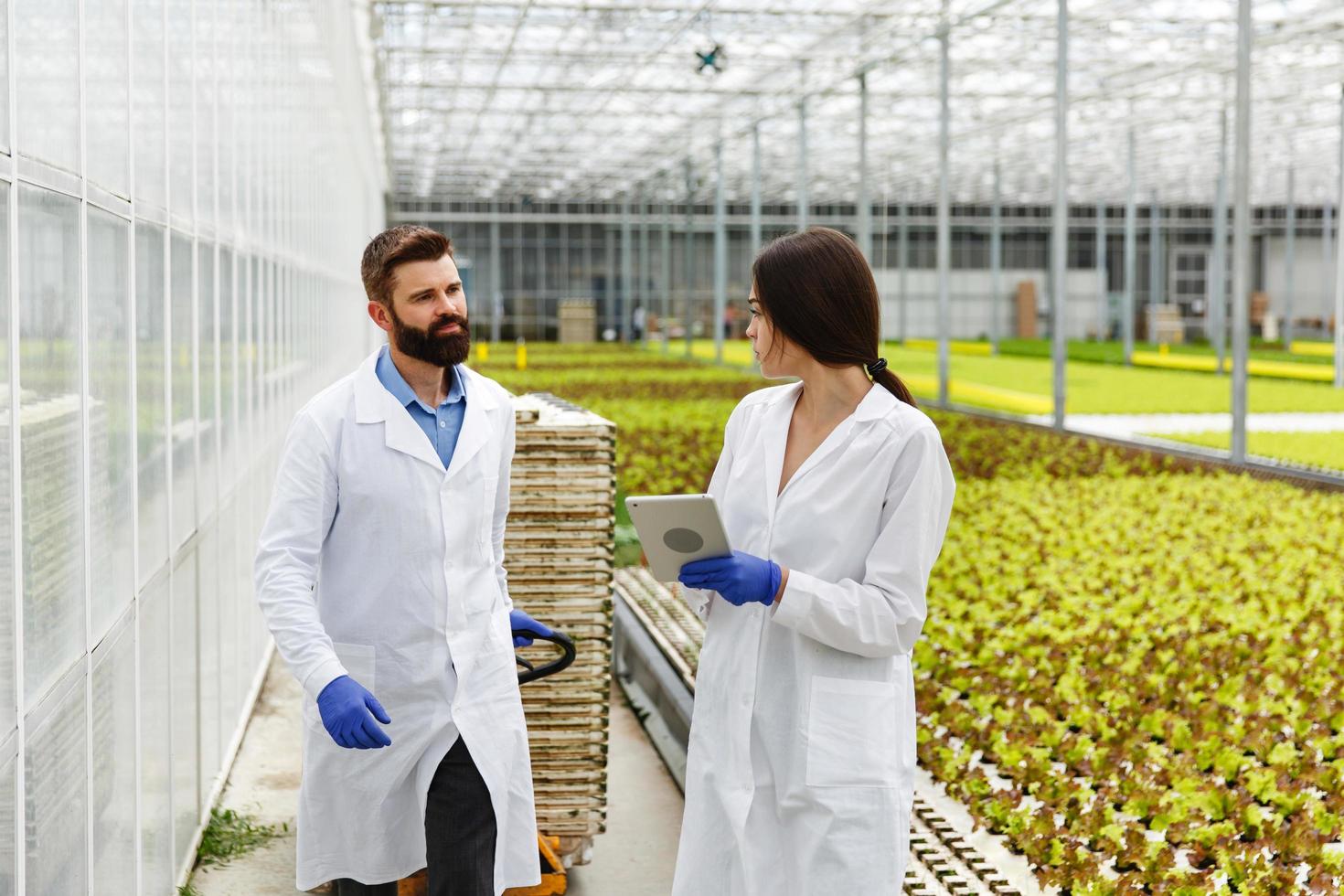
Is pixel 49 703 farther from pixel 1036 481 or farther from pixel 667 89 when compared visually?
pixel 667 89

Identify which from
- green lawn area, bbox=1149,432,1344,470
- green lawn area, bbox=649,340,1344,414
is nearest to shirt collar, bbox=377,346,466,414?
green lawn area, bbox=1149,432,1344,470

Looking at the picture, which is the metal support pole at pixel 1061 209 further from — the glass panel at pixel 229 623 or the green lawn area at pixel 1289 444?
the glass panel at pixel 229 623

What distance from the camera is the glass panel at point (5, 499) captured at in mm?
2592

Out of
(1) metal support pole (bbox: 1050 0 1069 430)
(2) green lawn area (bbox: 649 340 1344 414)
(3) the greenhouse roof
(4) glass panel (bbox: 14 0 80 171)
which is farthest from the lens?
(3) the greenhouse roof

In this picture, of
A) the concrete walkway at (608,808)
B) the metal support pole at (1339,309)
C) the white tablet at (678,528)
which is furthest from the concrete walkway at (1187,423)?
the white tablet at (678,528)

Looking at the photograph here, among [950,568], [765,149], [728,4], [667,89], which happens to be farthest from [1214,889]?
[765,149]

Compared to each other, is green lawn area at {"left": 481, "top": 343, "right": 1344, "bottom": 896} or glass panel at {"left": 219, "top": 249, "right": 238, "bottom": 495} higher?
glass panel at {"left": 219, "top": 249, "right": 238, "bottom": 495}

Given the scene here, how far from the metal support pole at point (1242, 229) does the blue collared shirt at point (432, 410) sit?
13360 millimetres

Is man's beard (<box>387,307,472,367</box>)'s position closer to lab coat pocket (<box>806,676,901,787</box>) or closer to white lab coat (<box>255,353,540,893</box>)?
white lab coat (<box>255,353,540,893</box>)

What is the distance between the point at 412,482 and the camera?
10.6 feet

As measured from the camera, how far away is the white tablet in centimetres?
277

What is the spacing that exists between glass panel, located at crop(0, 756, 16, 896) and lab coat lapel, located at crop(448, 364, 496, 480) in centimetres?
104

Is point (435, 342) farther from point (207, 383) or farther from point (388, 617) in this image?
point (207, 383)

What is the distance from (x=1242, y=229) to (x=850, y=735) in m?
14.5
